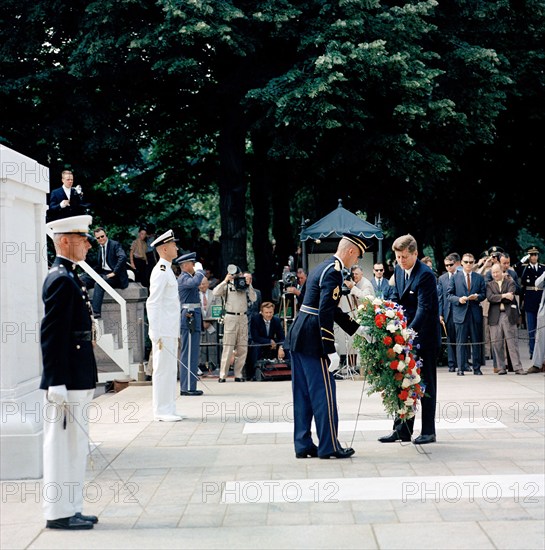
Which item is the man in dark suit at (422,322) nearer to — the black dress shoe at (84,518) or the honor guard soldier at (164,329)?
the honor guard soldier at (164,329)

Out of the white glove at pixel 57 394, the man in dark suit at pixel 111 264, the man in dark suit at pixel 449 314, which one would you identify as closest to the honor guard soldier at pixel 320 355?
the white glove at pixel 57 394

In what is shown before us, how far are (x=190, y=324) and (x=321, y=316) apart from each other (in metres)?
6.76

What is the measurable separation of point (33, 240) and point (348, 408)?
17.9ft

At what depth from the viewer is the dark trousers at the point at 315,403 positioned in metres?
9.73

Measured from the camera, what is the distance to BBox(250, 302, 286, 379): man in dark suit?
18.7 m

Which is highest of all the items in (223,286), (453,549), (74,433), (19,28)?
(19,28)

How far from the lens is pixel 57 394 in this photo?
729 cm

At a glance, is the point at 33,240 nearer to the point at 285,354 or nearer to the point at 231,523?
the point at 231,523

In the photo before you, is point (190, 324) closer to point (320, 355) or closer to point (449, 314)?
point (449, 314)

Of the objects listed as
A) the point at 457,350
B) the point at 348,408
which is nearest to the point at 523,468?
the point at 348,408

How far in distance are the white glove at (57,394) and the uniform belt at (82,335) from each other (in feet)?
1.33

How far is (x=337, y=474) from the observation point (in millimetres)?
9031

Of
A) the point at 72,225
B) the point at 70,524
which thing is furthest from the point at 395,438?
the point at 72,225

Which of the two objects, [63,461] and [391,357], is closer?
[63,461]
